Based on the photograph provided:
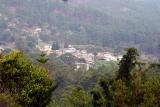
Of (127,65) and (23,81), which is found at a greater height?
(127,65)

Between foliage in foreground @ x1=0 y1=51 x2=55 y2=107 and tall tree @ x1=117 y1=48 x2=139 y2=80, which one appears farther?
tall tree @ x1=117 y1=48 x2=139 y2=80

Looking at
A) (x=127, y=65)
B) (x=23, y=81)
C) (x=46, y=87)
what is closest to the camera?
(x=23, y=81)

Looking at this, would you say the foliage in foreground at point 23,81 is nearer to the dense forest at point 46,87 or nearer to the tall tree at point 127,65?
the dense forest at point 46,87

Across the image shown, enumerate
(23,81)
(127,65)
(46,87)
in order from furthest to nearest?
(127,65) < (46,87) < (23,81)

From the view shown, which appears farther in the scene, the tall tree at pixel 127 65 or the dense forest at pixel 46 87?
the tall tree at pixel 127 65

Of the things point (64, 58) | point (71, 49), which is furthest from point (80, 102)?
point (71, 49)

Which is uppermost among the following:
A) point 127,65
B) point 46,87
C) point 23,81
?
point 127,65

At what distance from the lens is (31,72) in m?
26.9

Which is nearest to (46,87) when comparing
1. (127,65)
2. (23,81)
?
(23,81)

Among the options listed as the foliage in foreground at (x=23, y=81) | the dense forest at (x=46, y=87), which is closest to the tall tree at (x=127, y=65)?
the dense forest at (x=46, y=87)

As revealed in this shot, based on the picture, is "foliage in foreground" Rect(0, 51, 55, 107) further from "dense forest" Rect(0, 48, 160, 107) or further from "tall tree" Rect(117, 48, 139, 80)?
"tall tree" Rect(117, 48, 139, 80)

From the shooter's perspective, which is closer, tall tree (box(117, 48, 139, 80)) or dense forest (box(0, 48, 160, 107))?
dense forest (box(0, 48, 160, 107))

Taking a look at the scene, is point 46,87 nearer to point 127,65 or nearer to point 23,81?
point 23,81

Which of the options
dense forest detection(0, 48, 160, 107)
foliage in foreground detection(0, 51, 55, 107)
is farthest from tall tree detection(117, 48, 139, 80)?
foliage in foreground detection(0, 51, 55, 107)
